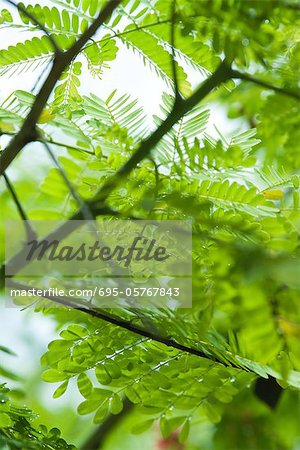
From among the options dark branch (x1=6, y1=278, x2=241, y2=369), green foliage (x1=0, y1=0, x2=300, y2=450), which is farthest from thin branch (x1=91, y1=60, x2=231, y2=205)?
dark branch (x1=6, y1=278, x2=241, y2=369)

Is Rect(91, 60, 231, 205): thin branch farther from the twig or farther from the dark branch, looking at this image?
the dark branch

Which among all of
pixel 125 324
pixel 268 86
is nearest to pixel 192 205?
pixel 268 86

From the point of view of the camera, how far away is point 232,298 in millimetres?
450

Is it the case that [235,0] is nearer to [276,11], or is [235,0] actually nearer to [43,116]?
[276,11]

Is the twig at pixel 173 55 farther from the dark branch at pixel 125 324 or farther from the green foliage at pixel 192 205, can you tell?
the dark branch at pixel 125 324

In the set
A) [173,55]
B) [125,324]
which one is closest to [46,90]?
[173,55]

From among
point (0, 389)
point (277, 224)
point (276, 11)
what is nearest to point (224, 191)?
point (277, 224)

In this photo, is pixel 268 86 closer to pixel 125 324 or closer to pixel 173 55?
pixel 173 55

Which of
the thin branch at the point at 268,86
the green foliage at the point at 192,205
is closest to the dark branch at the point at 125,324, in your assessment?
the green foliage at the point at 192,205

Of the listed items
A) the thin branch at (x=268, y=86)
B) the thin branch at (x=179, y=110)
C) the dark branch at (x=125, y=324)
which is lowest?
the dark branch at (x=125, y=324)

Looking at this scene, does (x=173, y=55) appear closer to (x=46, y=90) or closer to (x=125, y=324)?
(x=46, y=90)

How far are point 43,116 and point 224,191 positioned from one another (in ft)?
0.71

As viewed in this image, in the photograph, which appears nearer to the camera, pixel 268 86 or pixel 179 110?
pixel 268 86

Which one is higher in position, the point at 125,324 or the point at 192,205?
the point at 192,205
